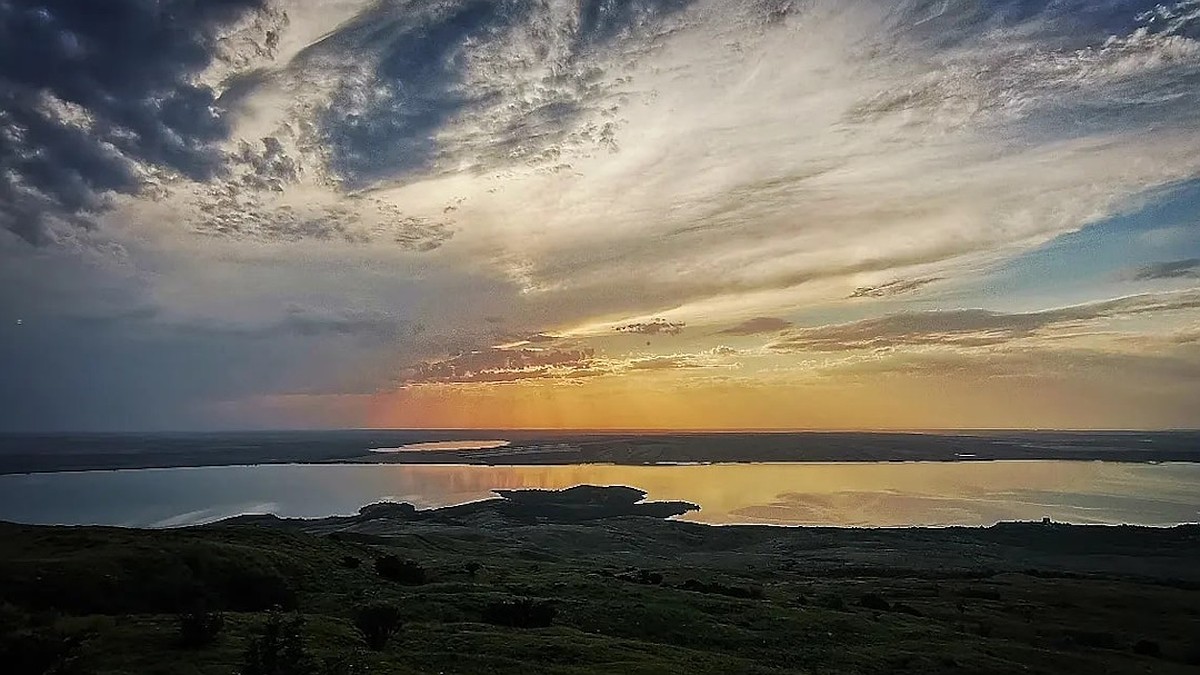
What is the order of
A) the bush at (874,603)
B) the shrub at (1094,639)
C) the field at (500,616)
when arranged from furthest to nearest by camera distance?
the bush at (874,603) → the shrub at (1094,639) → the field at (500,616)

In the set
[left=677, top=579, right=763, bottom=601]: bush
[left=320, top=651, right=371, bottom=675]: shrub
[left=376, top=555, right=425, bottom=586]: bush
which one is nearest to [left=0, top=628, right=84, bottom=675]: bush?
[left=320, top=651, right=371, bottom=675]: shrub

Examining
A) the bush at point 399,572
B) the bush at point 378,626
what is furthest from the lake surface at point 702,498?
the bush at point 378,626

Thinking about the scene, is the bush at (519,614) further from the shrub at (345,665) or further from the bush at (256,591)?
the shrub at (345,665)

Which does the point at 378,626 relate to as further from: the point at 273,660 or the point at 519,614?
the point at 519,614

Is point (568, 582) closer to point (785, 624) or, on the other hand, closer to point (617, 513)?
point (785, 624)

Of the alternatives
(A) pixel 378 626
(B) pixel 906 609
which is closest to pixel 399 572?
(A) pixel 378 626

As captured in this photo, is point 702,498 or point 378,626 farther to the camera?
point 702,498

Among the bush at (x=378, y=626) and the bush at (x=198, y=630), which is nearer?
the bush at (x=198, y=630)
